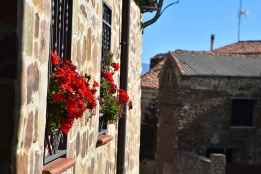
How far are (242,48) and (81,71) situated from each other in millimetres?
33686

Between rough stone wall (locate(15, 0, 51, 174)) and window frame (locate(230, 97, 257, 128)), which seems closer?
rough stone wall (locate(15, 0, 51, 174))

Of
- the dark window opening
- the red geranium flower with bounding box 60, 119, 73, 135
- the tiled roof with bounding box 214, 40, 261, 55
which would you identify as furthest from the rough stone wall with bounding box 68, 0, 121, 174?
the tiled roof with bounding box 214, 40, 261, 55

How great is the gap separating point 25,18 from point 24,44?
147 mm

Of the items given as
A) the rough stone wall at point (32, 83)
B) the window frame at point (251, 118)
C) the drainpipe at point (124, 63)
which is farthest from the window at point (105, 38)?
the window frame at point (251, 118)

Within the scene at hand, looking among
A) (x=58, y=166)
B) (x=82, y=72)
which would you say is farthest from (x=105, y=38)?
(x=58, y=166)

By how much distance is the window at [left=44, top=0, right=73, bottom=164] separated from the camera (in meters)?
4.96

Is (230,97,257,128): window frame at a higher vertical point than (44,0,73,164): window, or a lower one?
lower

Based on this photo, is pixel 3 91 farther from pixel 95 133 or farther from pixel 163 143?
pixel 163 143

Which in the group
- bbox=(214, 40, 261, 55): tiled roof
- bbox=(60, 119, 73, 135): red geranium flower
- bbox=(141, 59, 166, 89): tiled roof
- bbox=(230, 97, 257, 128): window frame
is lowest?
bbox=(230, 97, 257, 128): window frame

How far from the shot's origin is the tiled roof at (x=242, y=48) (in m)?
37.4

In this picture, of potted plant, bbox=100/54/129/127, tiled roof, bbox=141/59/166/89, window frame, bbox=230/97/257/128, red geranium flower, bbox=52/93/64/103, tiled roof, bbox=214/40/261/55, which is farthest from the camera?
tiled roof, bbox=214/40/261/55

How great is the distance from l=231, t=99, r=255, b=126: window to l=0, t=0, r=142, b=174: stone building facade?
1694 centimetres

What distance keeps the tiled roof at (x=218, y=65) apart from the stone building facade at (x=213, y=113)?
0.16 ft

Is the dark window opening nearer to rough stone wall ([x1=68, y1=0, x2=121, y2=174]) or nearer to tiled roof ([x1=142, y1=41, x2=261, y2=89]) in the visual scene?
tiled roof ([x1=142, y1=41, x2=261, y2=89])
